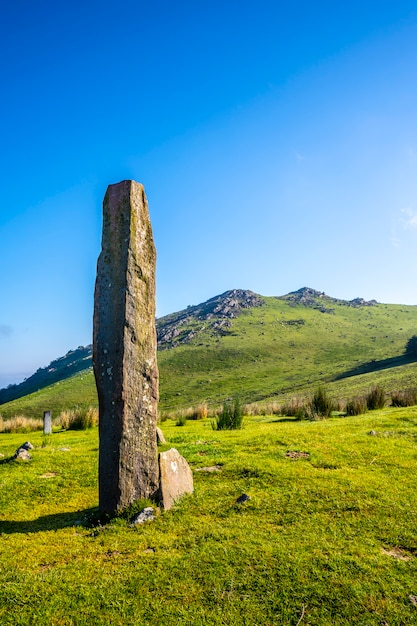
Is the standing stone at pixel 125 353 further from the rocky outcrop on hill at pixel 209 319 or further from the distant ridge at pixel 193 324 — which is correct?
the rocky outcrop on hill at pixel 209 319

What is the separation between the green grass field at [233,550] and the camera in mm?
4441

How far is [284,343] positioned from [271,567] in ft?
321

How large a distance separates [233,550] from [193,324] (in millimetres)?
125853

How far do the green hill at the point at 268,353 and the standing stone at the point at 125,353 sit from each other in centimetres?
2992

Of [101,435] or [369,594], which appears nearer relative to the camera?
[369,594]

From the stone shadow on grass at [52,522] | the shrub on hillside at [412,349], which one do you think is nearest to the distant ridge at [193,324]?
the shrub on hillside at [412,349]

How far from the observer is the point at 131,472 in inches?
281

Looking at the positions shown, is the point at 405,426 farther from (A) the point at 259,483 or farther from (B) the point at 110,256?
(B) the point at 110,256

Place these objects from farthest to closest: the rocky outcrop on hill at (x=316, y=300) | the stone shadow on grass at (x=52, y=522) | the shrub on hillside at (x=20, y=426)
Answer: the rocky outcrop on hill at (x=316, y=300) → the shrub on hillside at (x=20, y=426) → the stone shadow on grass at (x=52, y=522)

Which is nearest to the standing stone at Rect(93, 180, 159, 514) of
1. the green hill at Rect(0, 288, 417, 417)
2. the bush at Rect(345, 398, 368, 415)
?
the bush at Rect(345, 398, 368, 415)

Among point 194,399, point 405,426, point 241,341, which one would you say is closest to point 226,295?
point 241,341

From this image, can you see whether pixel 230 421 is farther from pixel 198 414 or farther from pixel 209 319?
pixel 209 319

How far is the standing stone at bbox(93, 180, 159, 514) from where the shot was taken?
709 cm

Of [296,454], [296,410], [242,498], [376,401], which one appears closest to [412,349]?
[376,401]
